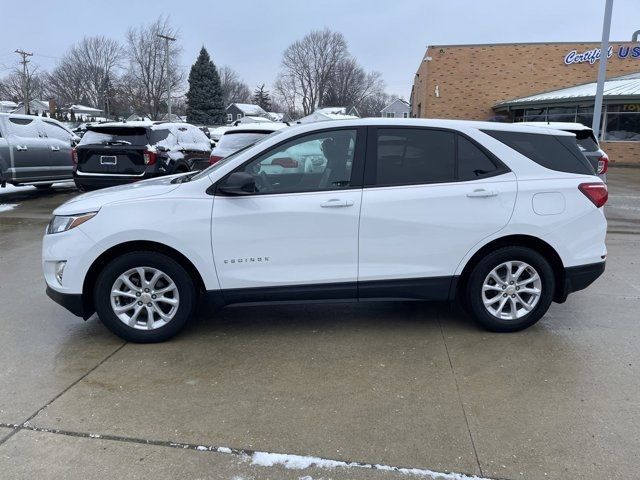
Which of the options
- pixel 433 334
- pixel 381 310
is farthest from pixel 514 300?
pixel 381 310

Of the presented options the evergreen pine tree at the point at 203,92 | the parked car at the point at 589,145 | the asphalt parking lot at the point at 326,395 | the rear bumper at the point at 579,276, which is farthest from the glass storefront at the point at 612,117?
the evergreen pine tree at the point at 203,92

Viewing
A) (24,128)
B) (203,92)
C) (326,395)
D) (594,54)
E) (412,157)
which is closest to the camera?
(326,395)

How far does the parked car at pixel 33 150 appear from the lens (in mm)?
10914

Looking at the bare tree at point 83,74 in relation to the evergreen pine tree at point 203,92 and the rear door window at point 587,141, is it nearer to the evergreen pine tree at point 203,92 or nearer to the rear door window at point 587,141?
the evergreen pine tree at point 203,92

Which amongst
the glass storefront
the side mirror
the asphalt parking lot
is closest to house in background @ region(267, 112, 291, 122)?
the glass storefront

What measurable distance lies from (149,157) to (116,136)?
33.7 inches

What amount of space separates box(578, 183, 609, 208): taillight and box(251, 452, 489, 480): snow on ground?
2655 mm

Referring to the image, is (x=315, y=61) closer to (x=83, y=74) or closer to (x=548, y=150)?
(x=83, y=74)

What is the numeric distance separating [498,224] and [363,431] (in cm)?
203

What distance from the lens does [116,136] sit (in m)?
9.75

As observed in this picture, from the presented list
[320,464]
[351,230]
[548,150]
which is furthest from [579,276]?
[320,464]

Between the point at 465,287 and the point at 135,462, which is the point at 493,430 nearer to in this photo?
the point at 465,287

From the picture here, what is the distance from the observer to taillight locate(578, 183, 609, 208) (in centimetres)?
427

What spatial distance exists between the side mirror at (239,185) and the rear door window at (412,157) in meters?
0.91
